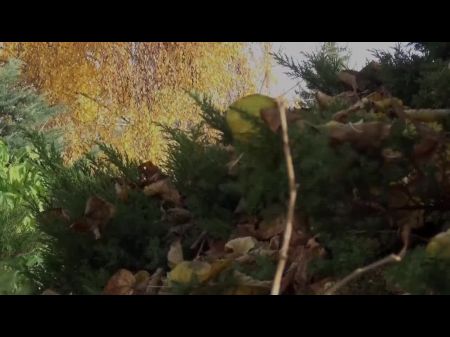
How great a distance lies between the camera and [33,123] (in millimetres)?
12219

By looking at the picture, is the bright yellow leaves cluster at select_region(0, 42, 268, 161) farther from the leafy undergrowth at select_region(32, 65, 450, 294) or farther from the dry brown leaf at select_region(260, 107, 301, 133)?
the dry brown leaf at select_region(260, 107, 301, 133)

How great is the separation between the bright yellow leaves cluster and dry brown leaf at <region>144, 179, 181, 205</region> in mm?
10651

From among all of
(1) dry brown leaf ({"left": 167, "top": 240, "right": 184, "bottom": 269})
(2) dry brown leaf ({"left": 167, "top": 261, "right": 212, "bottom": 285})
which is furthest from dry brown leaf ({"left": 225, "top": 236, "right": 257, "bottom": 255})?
(2) dry brown leaf ({"left": 167, "top": 261, "right": 212, "bottom": 285})

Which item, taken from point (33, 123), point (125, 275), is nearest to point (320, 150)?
point (125, 275)

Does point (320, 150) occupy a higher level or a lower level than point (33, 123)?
lower

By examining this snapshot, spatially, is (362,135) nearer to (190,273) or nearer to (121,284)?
(190,273)

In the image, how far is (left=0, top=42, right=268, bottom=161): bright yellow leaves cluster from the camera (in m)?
12.6

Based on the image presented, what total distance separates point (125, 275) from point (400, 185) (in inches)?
22.0

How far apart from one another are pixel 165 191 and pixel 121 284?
17.4 inches

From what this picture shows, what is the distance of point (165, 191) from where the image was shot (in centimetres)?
170

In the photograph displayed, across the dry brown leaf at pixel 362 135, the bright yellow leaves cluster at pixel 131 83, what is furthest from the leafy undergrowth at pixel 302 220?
the bright yellow leaves cluster at pixel 131 83

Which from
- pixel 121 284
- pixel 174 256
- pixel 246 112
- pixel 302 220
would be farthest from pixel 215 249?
pixel 246 112

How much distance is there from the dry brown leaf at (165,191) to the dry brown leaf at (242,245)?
0.40 meters

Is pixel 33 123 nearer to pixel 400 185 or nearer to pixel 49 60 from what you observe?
pixel 49 60
